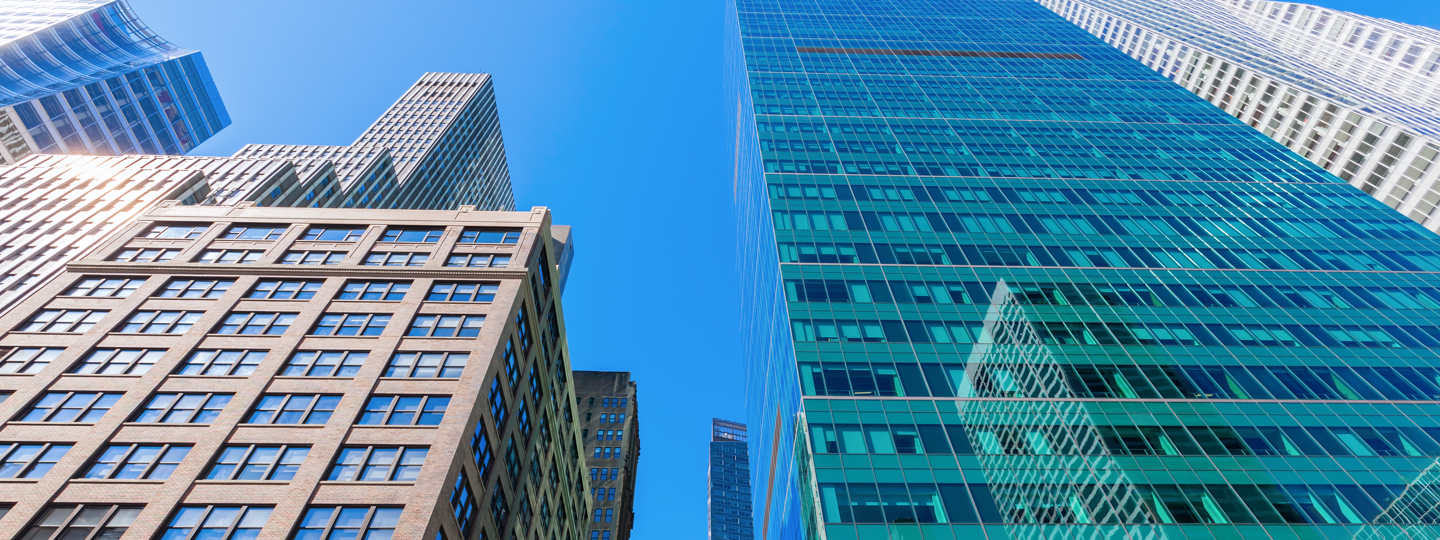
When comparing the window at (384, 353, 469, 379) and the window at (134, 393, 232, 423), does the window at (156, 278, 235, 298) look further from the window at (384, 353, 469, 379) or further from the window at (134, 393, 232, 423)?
the window at (384, 353, 469, 379)

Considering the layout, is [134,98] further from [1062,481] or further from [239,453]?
[1062,481]

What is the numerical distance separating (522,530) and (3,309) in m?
53.3

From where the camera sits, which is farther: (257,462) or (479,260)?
(479,260)

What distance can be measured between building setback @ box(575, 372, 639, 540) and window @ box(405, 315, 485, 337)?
57818mm

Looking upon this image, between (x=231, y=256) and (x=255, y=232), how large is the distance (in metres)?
3.74

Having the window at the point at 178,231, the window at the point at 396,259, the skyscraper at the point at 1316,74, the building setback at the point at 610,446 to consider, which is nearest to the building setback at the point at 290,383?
the window at the point at 396,259

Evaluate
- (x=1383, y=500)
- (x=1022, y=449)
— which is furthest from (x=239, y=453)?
(x=1383, y=500)

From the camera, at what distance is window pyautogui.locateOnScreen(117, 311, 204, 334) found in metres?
39.2

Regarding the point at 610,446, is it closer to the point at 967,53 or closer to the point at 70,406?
the point at 70,406

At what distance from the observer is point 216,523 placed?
2816 cm

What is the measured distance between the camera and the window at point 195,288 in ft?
140

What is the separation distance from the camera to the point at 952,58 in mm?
95062

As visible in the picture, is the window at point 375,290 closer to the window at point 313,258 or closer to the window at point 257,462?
the window at point 313,258

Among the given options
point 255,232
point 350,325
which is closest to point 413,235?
point 350,325
